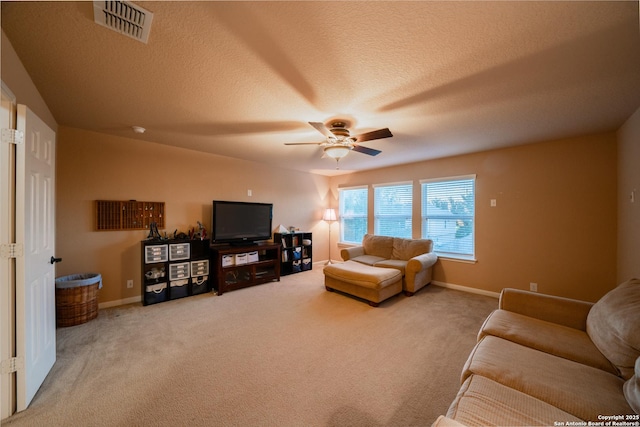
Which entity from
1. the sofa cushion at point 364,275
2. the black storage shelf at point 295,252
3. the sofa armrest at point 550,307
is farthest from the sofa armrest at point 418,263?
the black storage shelf at point 295,252

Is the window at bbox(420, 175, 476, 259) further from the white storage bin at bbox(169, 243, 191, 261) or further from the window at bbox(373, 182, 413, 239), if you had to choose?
the white storage bin at bbox(169, 243, 191, 261)

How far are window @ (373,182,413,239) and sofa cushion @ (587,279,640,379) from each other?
10.5 ft

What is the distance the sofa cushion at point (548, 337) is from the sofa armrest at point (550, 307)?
61mm

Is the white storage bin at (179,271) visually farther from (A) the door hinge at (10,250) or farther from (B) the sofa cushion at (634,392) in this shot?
(B) the sofa cushion at (634,392)

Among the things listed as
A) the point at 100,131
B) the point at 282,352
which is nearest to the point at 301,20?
the point at 282,352

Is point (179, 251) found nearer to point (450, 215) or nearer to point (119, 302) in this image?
point (119, 302)

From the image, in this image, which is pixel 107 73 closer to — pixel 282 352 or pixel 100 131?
pixel 100 131

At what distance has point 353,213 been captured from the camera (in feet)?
19.3

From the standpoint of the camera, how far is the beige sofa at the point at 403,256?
3.66 m

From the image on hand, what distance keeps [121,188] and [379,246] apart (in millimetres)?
4328

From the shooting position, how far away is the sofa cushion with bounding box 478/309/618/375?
1.40 m

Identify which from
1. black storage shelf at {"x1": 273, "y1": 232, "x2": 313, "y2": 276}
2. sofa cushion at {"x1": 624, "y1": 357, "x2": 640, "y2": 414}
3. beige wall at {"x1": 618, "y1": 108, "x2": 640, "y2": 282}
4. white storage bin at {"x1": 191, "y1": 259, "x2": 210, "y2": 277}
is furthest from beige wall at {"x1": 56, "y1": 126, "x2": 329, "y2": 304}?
beige wall at {"x1": 618, "y1": 108, "x2": 640, "y2": 282}

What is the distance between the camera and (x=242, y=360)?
208cm

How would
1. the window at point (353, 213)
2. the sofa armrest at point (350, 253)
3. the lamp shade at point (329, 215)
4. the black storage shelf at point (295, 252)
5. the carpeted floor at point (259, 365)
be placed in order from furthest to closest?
the lamp shade at point (329, 215)
the window at point (353, 213)
the black storage shelf at point (295, 252)
the sofa armrest at point (350, 253)
the carpeted floor at point (259, 365)
